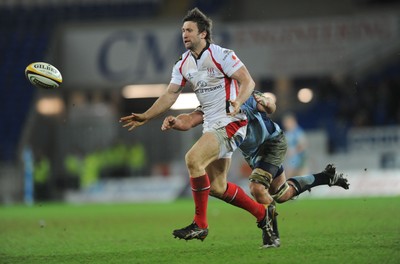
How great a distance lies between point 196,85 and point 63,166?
55.3 ft

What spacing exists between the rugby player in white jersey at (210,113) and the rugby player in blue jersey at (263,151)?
133 mm

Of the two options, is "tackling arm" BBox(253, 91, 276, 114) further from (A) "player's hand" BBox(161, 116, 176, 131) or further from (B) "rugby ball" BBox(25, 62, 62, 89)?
(B) "rugby ball" BBox(25, 62, 62, 89)

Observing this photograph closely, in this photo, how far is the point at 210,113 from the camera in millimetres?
7895

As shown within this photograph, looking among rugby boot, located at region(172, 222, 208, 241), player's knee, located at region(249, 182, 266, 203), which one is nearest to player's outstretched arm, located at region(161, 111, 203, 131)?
player's knee, located at region(249, 182, 266, 203)

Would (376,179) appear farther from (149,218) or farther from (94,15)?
(94,15)

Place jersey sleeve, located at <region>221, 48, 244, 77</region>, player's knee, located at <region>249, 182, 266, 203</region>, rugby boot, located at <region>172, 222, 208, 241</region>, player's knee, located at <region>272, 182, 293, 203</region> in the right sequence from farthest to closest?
player's knee, located at <region>272, 182, 293, 203</region> → player's knee, located at <region>249, 182, 266, 203</region> → jersey sleeve, located at <region>221, 48, 244, 77</region> → rugby boot, located at <region>172, 222, 208, 241</region>

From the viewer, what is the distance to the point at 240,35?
965 inches

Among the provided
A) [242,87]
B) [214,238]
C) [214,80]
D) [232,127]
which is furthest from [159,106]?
[214,238]

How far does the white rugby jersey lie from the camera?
773 cm

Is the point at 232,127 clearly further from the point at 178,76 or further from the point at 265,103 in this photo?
the point at 178,76

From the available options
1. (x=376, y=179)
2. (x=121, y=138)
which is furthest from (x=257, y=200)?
(x=121, y=138)

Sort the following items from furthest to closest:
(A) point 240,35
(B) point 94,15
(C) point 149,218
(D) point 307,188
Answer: (B) point 94,15 < (A) point 240,35 < (C) point 149,218 < (D) point 307,188

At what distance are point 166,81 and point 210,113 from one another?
17.4 m

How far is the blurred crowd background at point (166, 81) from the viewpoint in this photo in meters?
23.5
